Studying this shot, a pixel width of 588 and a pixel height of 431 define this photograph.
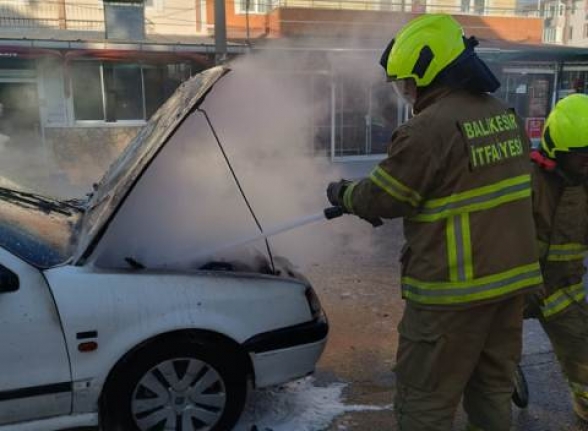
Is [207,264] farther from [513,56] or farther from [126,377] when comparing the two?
[513,56]

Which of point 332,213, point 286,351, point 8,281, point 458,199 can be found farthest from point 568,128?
point 8,281

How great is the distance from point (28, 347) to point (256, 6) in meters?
17.6

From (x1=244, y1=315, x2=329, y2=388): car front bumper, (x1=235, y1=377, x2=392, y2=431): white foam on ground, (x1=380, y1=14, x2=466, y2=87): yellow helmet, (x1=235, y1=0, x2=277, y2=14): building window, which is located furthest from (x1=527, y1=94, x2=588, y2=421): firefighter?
(x1=235, y1=0, x2=277, y2=14): building window

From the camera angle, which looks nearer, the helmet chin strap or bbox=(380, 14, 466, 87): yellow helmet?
bbox=(380, 14, 466, 87): yellow helmet

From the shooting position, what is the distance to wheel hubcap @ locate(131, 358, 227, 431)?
106 inches

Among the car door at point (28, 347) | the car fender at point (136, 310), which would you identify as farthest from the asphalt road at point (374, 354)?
the car door at point (28, 347)

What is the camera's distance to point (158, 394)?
107 inches

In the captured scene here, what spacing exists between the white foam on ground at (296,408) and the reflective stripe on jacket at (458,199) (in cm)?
123

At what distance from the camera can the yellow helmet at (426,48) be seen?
2.17 metres

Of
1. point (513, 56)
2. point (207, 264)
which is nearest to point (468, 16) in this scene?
point (513, 56)

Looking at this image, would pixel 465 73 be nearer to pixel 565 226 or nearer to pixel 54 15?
pixel 565 226

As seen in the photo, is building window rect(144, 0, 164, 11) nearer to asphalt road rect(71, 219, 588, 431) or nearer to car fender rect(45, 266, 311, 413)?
asphalt road rect(71, 219, 588, 431)

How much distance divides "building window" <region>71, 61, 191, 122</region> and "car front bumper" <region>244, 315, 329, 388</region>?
12.6 metres

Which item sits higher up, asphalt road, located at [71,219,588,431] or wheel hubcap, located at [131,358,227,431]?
wheel hubcap, located at [131,358,227,431]
